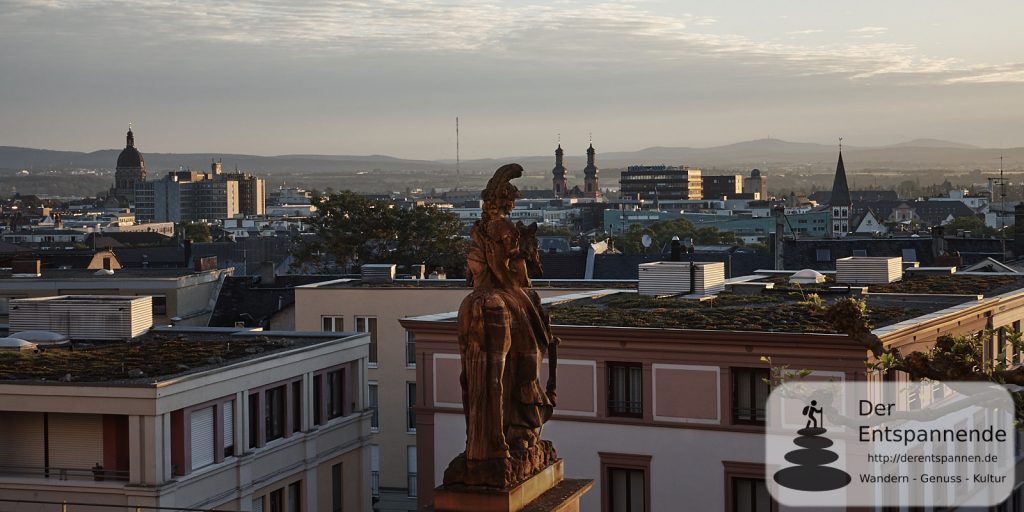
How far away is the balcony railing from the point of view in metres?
31.5

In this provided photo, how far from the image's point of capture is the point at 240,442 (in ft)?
112

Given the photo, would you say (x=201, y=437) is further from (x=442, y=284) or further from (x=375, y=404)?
(x=442, y=284)

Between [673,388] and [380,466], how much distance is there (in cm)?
1980

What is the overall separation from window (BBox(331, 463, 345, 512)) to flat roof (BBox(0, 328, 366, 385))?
3.37 meters

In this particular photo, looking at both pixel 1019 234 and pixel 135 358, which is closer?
pixel 135 358

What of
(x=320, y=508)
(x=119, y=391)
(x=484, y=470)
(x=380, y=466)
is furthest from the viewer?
(x=380, y=466)

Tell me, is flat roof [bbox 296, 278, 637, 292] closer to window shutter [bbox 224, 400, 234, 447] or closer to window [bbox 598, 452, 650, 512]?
window shutter [bbox 224, 400, 234, 447]

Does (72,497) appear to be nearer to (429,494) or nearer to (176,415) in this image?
(176,415)

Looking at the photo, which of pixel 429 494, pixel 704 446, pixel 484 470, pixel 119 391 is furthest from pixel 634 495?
pixel 484 470

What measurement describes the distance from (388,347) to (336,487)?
1159 cm

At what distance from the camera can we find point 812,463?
31438 mm

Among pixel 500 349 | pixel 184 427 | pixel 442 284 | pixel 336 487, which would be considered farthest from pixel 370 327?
pixel 500 349

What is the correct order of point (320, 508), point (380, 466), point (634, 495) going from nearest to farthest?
point (634, 495)
point (320, 508)
point (380, 466)

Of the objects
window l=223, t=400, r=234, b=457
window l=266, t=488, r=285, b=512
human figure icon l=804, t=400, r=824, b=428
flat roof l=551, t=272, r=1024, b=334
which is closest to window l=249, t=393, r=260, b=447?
window l=223, t=400, r=234, b=457
